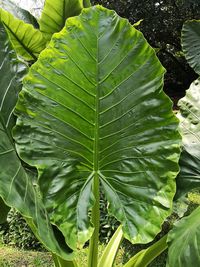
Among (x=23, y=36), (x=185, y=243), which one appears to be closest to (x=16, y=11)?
(x=23, y=36)

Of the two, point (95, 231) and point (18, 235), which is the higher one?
point (95, 231)

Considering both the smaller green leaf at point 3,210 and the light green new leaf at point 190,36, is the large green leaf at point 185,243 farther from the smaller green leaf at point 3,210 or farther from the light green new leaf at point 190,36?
the light green new leaf at point 190,36

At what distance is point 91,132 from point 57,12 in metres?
0.93

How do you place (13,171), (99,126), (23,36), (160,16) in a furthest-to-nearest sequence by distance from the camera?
(160,16) → (23,36) → (99,126) → (13,171)

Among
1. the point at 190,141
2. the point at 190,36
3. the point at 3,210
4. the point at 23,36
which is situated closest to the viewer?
the point at 3,210

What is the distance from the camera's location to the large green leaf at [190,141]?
135 cm

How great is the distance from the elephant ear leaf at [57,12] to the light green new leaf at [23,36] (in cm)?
8

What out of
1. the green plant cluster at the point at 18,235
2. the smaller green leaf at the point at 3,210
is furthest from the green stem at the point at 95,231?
the green plant cluster at the point at 18,235

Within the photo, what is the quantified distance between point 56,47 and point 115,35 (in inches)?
5.4

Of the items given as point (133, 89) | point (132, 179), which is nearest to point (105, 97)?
point (133, 89)

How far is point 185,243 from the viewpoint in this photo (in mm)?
994

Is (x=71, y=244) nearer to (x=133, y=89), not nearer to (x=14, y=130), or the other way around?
(x=14, y=130)

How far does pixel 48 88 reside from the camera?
41.6 inches

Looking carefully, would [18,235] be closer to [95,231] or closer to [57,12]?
[57,12]
